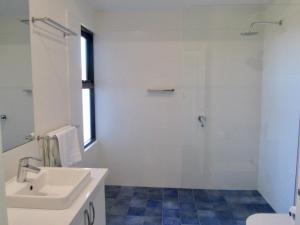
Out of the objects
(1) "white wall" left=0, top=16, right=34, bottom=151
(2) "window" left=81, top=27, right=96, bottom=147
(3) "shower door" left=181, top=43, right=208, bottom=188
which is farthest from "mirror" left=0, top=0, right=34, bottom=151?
(3) "shower door" left=181, top=43, right=208, bottom=188

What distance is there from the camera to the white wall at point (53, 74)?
1.97 meters

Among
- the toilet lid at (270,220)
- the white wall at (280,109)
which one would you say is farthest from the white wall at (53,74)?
the white wall at (280,109)

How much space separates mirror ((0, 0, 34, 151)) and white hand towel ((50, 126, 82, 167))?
0.29 m

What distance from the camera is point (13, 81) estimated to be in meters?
1.70

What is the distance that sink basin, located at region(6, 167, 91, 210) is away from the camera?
1363 millimetres

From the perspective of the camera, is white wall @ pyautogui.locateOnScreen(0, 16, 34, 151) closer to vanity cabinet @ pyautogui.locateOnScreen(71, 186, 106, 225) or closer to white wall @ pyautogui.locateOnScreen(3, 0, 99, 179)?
white wall @ pyautogui.locateOnScreen(3, 0, 99, 179)

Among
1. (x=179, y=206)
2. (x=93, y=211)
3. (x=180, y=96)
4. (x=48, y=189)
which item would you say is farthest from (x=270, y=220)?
(x=180, y=96)

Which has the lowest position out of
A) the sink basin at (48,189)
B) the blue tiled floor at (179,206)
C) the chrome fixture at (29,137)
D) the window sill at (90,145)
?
the blue tiled floor at (179,206)

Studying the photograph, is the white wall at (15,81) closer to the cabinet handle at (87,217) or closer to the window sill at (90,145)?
the cabinet handle at (87,217)

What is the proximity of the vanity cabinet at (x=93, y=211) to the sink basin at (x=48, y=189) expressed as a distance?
0.09m

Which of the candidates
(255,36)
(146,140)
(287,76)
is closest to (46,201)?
(146,140)

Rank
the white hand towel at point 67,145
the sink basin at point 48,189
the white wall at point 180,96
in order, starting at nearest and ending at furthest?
the sink basin at point 48,189
the white hand towel at point 67,145
the white wall at point 180,96

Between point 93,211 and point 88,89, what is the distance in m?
2.08

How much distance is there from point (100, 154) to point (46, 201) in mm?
2362
